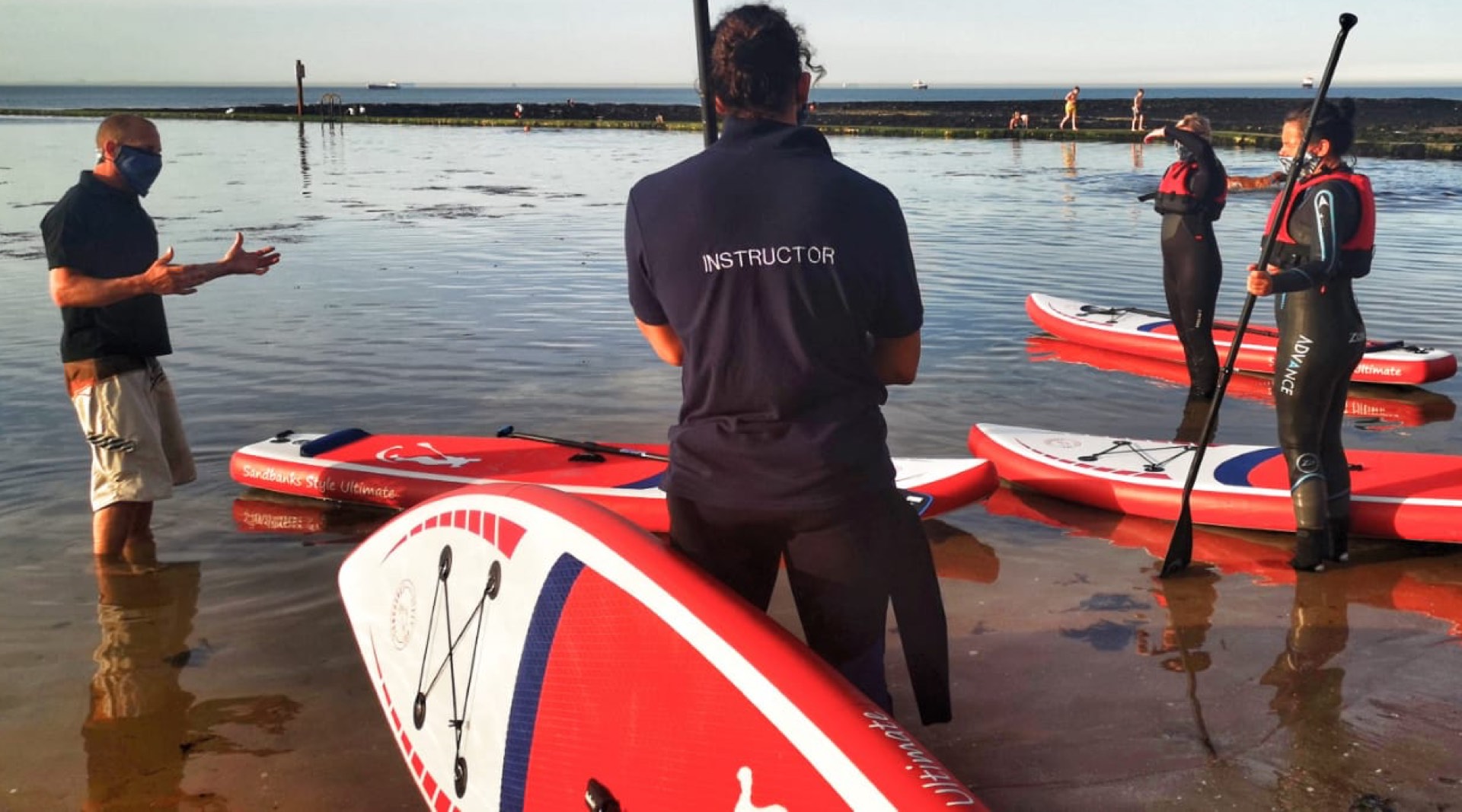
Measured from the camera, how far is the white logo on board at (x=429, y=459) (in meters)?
6.91

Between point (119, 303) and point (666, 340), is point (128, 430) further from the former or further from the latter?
point (666, 340)

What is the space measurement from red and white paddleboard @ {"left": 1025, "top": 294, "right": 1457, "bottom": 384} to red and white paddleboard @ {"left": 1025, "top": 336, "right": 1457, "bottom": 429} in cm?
8

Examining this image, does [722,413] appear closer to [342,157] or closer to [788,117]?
[788,117]

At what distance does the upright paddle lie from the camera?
16.7 ft

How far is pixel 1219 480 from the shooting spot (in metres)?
6.52

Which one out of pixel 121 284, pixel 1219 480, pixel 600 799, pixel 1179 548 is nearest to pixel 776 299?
pixel 600 799

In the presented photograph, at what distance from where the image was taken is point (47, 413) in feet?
28.0

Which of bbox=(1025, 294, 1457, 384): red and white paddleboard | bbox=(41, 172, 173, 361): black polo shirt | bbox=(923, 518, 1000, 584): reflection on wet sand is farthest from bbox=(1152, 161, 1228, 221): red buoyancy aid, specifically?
bbox=(41, 172, 173, 361): black polo shirt

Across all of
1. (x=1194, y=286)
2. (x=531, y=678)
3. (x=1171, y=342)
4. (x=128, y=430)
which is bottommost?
(x=1171, y=342)

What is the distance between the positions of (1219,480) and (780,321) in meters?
4.63

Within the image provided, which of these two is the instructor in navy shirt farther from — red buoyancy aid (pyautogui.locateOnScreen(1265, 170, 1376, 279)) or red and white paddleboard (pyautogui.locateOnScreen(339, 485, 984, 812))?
red buoyancy aid (pyautogui.locateOnScreen(1265, 170, 1376, 279))

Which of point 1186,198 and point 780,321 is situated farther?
point 1186,198

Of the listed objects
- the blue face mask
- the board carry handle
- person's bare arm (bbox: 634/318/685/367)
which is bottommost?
the board carry handle

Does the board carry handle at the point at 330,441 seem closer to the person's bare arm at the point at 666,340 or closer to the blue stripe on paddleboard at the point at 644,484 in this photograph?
the blue stripe on paddleboard at the point at 644,484
